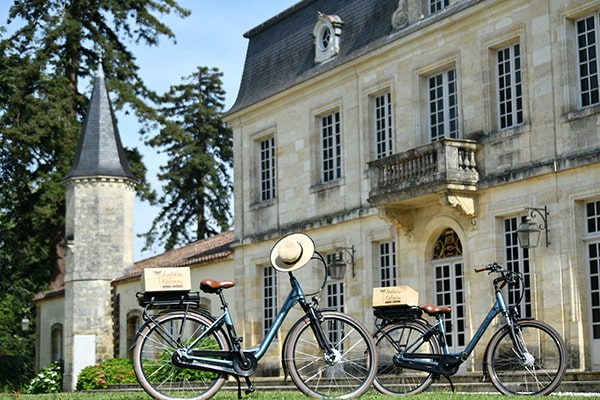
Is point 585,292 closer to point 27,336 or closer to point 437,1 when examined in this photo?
point 437,1

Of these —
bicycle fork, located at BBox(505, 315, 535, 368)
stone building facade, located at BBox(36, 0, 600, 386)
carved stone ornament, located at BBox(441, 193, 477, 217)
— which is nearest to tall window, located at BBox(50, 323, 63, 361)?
stone building facade, located at BBox(36, 0, 600, 386)

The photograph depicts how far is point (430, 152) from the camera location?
19938 mm

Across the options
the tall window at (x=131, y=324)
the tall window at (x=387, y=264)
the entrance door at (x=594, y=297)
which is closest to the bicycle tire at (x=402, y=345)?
the entrance door at (x=594, y=297)

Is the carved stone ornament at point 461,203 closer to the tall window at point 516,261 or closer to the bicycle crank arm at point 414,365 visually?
the tall window at point 516,261

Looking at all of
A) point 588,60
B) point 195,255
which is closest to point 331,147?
point 588,60

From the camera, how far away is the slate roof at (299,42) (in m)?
23.3

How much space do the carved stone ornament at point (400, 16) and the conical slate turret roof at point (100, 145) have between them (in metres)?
13.9

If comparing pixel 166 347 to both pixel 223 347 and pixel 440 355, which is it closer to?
pixel 223 347

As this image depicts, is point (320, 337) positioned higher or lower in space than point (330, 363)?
higher

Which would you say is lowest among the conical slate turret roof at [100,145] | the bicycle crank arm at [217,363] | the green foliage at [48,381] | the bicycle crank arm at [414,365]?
the green foliage at [48,381]

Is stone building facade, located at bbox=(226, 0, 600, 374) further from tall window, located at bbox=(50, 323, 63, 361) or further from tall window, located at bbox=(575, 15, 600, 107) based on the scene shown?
tall window, located at bbox=(50, 323, 63, 361)

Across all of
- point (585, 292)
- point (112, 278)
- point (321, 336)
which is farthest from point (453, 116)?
point (112, 278)

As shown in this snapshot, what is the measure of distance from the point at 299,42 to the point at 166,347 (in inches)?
689

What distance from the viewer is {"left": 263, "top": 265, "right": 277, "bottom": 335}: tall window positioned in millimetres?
26406
